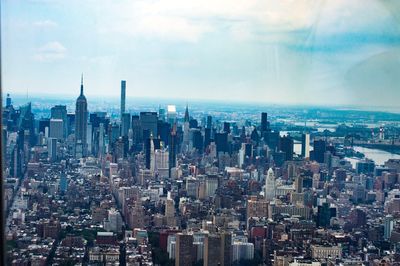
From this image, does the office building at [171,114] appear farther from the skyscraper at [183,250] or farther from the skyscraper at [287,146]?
the skyscraper at [183,250]

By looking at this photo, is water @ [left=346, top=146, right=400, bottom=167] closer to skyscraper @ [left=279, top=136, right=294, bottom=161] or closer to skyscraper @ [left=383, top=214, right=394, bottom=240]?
skyscraper @ [left=383, top=214, right=394, bottom=240]

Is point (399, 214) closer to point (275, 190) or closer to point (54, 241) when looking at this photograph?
point (275, 190)

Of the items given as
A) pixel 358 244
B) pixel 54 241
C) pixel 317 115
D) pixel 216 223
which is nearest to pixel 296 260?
pixel 358 244

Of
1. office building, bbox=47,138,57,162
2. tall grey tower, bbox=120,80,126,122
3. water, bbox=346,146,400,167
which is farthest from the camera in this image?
tall grey tower, bbox=120,80,126,122

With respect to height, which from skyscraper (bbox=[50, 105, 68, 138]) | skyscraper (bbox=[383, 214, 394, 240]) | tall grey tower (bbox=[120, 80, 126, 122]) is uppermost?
tall grey tower (bbox=[120, 80, 126, 122])

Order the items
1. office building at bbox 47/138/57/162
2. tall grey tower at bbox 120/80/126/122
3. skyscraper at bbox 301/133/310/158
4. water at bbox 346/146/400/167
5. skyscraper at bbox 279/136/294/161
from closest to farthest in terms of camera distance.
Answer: water at bbox 346/146/400/167 → skyscraper at bbox 301/133/310/158 → skyscraper at bbox 279/136/294/161 → office building at bbox 47/138/57/162 → tall grey tower at bbox 120/80/126/122

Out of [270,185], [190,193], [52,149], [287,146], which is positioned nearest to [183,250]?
[190,193]

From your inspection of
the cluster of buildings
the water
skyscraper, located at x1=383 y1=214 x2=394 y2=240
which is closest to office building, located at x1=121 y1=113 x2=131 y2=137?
the cluster of buildings

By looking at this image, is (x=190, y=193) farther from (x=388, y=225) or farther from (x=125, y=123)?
(x=388, y=225)
